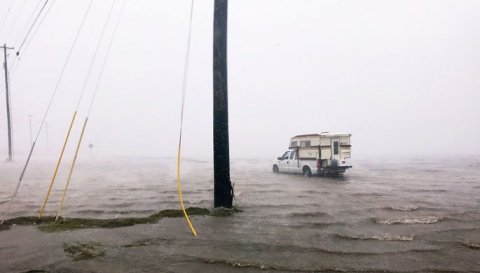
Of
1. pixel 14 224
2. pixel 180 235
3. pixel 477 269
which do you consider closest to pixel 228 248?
pixel 180 235

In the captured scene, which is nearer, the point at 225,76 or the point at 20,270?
the point at 20,270

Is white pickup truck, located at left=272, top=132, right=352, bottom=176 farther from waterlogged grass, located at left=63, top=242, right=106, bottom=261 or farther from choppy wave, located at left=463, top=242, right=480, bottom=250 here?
waterlogged grass, located at left=63, top=242, right=106, bottom=261

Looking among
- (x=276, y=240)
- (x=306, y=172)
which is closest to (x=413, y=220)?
(x=276, y=240)

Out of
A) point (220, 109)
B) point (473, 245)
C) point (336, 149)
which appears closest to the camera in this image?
point (473, 245)

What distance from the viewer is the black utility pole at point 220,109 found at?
890cm

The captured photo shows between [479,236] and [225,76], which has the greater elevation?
[225,76]

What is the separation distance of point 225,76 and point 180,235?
13.6 ft

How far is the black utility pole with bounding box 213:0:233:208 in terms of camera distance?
8.90 meters

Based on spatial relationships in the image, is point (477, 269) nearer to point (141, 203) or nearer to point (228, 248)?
point (228, 248)

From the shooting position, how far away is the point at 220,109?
892 cm

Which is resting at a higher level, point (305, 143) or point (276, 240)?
point (305, 143)

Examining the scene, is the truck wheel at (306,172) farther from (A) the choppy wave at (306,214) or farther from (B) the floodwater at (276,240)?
(A) the choppy wave at (306,214)

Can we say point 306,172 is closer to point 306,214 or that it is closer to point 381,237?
point 306,214

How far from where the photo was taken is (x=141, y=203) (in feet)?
37.3
